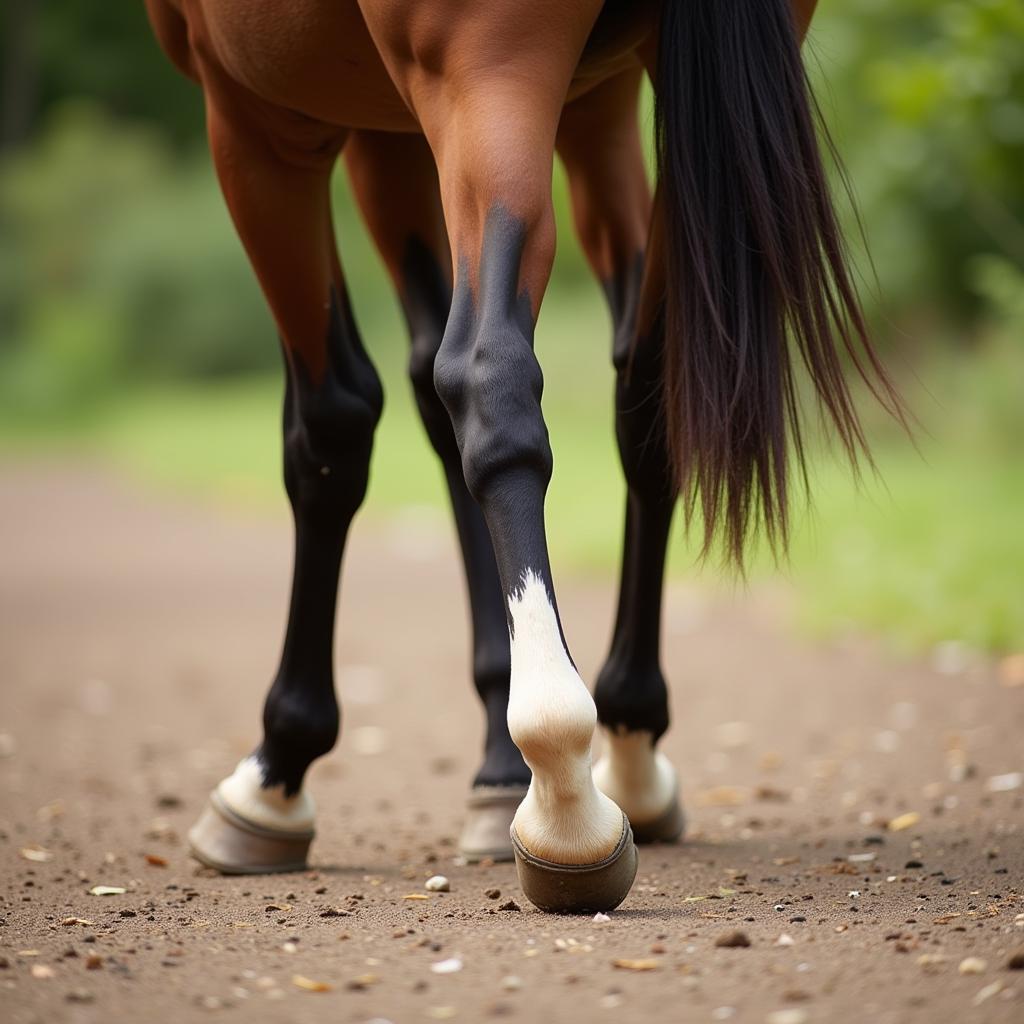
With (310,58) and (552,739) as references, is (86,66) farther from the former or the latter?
(552,739)

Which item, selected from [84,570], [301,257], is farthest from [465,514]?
[84,570]

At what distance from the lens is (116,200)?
29281 mm

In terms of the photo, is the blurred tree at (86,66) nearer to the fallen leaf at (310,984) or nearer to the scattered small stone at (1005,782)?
the scattered small stone at (1005,782)

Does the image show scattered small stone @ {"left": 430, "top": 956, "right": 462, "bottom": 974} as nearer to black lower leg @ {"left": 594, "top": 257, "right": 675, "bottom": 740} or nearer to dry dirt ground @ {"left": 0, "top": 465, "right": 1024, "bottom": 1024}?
dry dirt ground @ {"left": 0, "top": 465, "right": 1024, "bottom": 1024}

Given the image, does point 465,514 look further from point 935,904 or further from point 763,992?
point 763,992

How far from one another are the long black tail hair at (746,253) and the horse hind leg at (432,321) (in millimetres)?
687

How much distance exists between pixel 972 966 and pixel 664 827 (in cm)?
113

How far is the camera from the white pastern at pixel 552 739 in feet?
5.72

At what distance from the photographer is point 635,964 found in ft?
5.04

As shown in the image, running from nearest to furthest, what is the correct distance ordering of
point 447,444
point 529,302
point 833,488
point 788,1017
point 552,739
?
point 788,1017 → point 552,739 → point 529,302 → point 447,444 → point 833,488

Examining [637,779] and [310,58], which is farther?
[637,779]

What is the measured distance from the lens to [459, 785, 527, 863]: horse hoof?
2457 mm

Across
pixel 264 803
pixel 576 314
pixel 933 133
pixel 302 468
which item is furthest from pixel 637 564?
pixel 576 314

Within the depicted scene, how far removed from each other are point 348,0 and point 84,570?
6.87 metres
